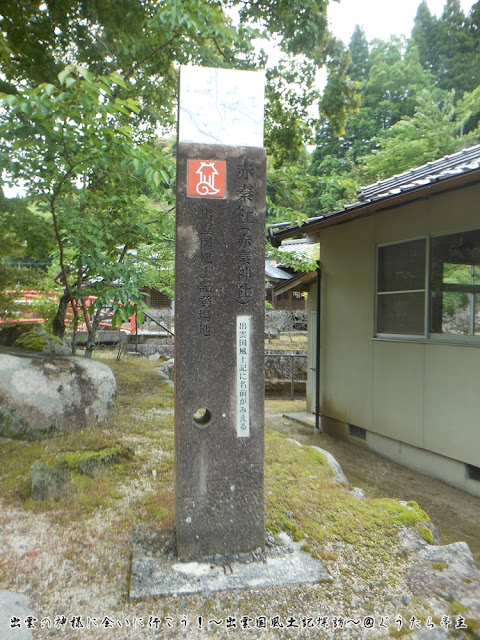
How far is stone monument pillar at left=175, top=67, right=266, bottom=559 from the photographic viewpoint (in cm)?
293

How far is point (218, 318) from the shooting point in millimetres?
2977

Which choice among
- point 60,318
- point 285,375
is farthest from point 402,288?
point 285,375

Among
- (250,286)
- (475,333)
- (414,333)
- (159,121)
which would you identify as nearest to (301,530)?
(250,286)

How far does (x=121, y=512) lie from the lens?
3523 mm

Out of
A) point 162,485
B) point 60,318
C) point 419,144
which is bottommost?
point 162,485

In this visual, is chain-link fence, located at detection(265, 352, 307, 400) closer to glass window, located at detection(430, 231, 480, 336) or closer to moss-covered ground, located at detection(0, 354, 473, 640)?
glass window, located at detection(430, 231, 480, 336)

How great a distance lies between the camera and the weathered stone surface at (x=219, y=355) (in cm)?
292

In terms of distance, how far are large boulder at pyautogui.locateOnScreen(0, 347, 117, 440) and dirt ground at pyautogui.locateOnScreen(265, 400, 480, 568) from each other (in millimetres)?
3458

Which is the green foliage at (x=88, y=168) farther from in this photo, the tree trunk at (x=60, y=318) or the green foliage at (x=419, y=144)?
the green foliage at (x=419, y=144)

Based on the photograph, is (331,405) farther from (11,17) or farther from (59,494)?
(11,17)

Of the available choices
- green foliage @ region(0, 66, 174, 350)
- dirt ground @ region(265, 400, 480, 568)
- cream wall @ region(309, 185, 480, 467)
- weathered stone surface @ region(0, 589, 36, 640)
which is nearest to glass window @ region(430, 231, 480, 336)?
cream wall @ region(309, 185, 480, 467)

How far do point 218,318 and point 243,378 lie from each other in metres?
0.44

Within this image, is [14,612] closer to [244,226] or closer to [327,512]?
[327,512]

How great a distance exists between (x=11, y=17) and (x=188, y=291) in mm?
6180
